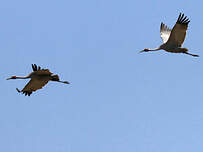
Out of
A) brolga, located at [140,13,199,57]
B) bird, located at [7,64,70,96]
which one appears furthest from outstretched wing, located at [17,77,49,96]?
brolga, located at [140,13,199,57]

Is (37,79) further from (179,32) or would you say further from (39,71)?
(179,32)

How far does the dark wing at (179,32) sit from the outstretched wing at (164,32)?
4.45 feet

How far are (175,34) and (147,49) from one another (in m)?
2.64

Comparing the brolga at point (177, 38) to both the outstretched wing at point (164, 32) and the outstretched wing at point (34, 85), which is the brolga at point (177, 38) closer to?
the outstretched wing at point (164, 32)

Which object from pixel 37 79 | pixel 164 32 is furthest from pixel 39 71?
pixel 164 32

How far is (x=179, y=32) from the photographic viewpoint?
22.2 m

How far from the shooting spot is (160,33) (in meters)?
24.5

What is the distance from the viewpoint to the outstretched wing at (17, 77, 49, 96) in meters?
21.9

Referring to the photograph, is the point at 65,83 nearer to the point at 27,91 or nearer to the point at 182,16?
the point at 27,91

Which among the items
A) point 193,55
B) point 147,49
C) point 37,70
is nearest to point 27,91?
point 37,70

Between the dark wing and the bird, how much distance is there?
16.3ft

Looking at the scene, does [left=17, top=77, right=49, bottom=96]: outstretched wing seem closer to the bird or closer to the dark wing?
the bird

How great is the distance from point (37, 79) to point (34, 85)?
763mm

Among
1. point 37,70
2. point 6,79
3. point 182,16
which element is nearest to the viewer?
point 37,70
